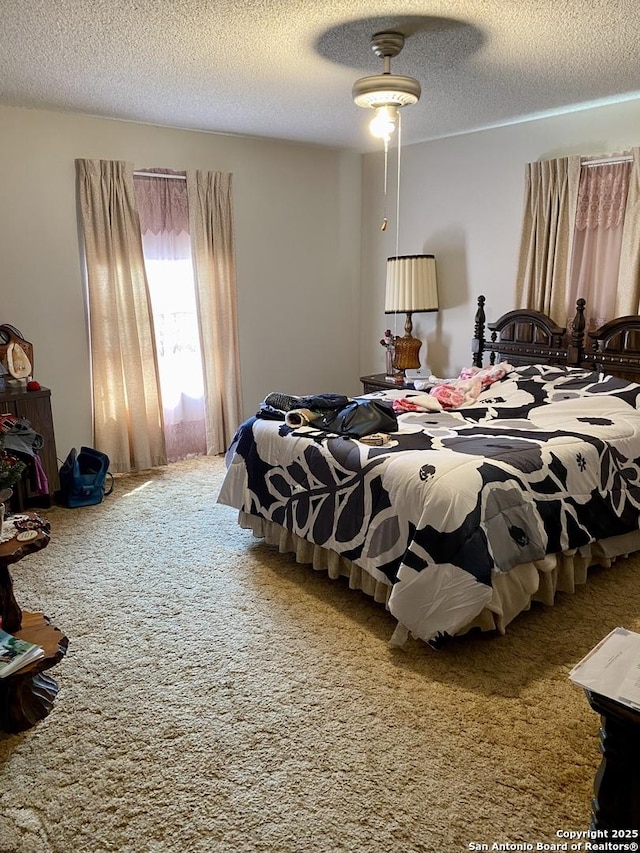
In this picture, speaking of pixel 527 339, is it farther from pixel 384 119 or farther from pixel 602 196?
pixel 384 119

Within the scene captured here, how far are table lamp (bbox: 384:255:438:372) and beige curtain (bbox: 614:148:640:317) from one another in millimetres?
1439

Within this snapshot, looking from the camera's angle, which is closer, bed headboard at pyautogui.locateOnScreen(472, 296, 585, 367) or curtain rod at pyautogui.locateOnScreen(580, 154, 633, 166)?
curtain rod at pyautogui.locateOnScreen(580, 154, 633, 166)

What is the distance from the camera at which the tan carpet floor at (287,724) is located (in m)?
1.71

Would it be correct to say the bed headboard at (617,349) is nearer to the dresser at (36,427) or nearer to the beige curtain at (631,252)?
the beige curtain at (631,252)

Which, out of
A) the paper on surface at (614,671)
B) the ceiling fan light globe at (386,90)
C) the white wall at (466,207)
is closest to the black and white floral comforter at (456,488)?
the paper on surface at (614,671)

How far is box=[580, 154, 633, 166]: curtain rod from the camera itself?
3.76 m

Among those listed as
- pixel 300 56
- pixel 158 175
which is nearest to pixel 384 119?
pixel 300 56

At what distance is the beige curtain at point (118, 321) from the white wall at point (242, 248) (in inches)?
3.8

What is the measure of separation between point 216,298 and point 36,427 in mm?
1696

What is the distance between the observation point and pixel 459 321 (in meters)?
4.97

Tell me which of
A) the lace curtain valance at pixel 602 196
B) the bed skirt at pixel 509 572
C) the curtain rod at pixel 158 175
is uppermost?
the curtain rod at pixel 158 175

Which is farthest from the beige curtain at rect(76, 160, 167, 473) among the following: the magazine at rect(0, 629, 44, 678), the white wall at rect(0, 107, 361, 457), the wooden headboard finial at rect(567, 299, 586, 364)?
the wooden headboard finial at rect(567, 299, 586, 364)

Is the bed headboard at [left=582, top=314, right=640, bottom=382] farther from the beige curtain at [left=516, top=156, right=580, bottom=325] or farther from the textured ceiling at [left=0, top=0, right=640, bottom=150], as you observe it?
the textured ceiling at [left=0, top=0, right=640, bottom=150]

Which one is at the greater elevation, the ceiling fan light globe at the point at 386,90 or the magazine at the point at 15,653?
the ceiling fan light globe at the point at 386,90
